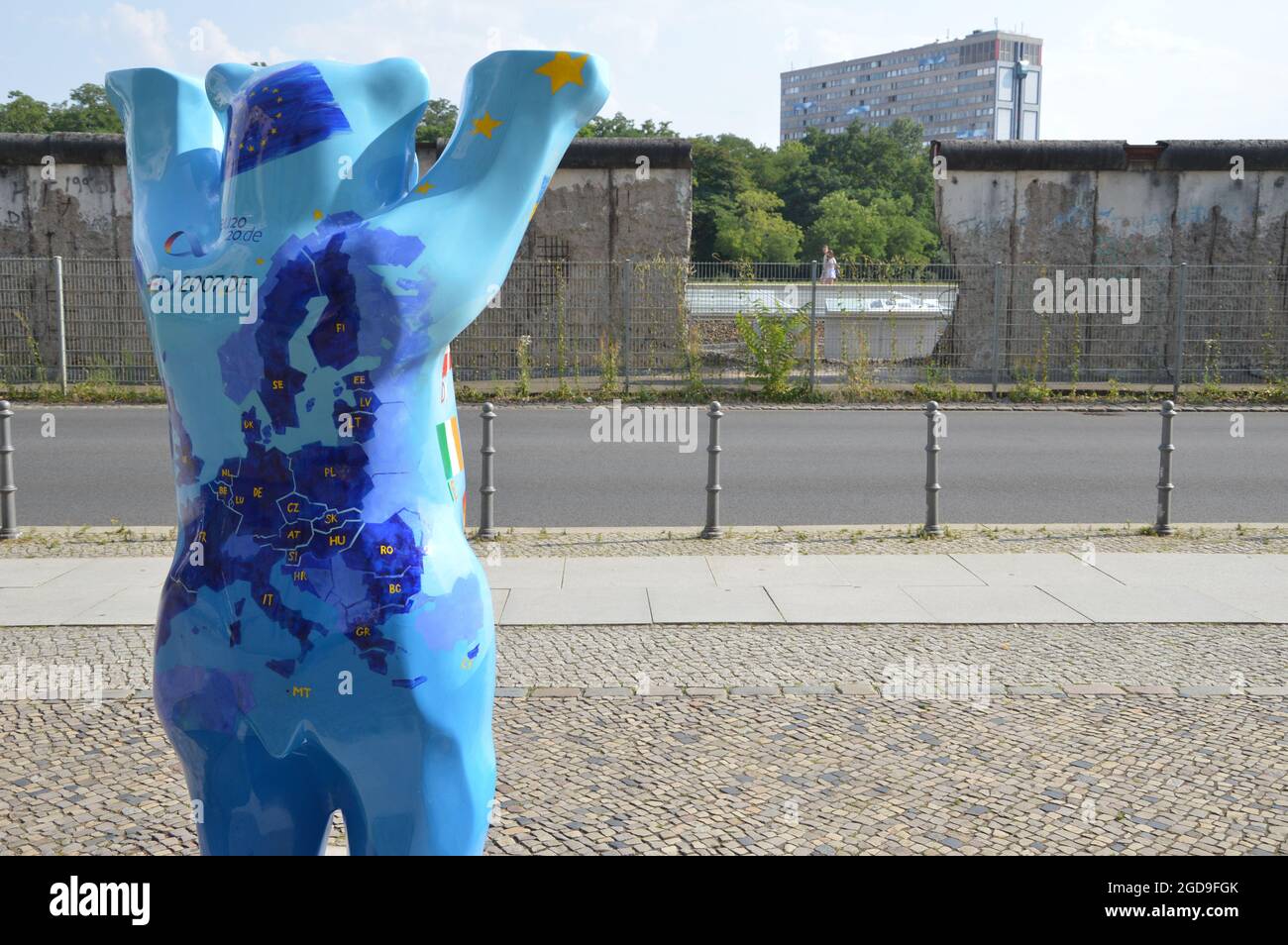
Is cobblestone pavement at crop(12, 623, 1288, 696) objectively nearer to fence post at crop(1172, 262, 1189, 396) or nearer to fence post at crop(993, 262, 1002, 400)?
fence post at crop(993, 262, 1002, 400)

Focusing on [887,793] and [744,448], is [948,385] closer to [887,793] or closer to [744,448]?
[744,448]

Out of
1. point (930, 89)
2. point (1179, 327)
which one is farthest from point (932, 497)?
point (930, 89)

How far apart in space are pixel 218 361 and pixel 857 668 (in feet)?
13.7

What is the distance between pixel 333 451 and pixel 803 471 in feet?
33.6

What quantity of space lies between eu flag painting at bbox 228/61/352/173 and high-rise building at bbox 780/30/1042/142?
16143 centimetres

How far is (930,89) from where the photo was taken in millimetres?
175125

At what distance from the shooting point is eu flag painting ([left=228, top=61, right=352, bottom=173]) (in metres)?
2.81

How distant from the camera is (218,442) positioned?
281 centimetres

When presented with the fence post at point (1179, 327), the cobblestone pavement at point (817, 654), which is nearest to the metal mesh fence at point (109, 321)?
the cobblestone pavement at point (817, 654)

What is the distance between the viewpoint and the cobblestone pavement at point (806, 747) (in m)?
4.32

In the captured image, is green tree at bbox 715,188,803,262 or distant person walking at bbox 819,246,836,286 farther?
green tree at bbox 715,188,803,262

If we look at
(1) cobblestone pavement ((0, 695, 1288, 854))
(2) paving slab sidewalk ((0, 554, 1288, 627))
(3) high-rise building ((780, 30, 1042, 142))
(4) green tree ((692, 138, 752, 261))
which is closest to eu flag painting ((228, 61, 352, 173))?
(1) cobblestone pavement ((0, 695, 1288, 854))

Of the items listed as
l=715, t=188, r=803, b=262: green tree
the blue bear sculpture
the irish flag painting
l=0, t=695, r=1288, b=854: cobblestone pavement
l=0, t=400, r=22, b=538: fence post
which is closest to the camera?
the blue bear sculpture
